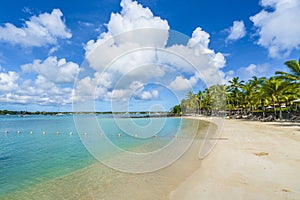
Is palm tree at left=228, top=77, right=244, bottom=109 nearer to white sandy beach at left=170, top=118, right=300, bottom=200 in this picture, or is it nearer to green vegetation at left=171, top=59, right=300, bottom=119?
green vegetation at left=171, top=59, right=300, bottom=119

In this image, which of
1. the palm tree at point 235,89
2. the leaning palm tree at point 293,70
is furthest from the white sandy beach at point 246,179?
the palm tree at point 235,89

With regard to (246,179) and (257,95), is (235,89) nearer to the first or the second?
(257,95)

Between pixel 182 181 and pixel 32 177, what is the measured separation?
6542 millimetres

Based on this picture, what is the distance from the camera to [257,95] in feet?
114

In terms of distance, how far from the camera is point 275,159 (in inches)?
307

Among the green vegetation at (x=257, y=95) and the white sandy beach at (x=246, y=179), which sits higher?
the green vegetation at (x=257, y=95)

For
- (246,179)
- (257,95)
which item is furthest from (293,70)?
(246,179)

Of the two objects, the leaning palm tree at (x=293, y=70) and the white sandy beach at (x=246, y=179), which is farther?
the leaning palm tree at (x=293, y=70)

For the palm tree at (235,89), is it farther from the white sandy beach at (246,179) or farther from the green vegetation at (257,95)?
the white sandy beach at (246,179)

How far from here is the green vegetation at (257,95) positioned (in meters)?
23.0

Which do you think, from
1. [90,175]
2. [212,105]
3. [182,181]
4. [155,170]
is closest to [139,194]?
[182,181]

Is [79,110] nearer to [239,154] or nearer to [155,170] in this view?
[155,170]

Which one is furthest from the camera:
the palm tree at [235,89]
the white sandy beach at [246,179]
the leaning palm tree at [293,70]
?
the palm tree at [235,89]

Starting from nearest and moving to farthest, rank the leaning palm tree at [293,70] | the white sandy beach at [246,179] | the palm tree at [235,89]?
the white sandy beach at [246,179] < the leaning palm tree at [293,70] < the palm tree at [235,89]
